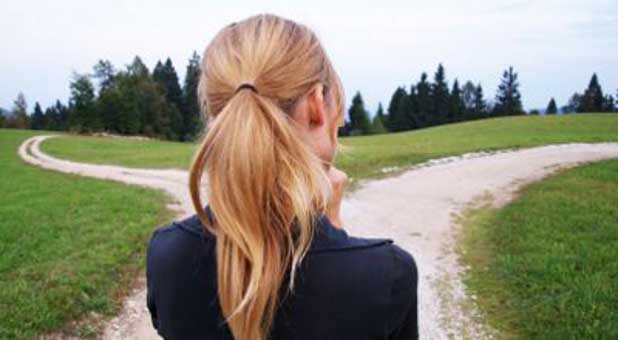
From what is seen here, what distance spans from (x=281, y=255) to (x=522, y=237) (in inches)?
265

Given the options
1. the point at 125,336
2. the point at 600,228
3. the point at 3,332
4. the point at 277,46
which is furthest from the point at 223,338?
Result: the point at 600,228

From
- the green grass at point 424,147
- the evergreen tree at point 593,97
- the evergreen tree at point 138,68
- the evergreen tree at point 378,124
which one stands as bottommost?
the green grass at point 424,147

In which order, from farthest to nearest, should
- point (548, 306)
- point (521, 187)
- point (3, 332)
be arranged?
point (521, 187) < point (548, 306) < point (3, 332)

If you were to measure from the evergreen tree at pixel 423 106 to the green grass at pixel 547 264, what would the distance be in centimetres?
5765

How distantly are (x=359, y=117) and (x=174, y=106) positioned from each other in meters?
26.1

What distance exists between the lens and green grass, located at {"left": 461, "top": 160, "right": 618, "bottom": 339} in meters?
4.46

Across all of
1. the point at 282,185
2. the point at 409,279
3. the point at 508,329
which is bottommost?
the point at 508,329

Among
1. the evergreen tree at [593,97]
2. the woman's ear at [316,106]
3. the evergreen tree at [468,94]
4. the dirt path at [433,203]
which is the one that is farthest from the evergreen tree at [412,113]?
the woman's ear at [316,106]

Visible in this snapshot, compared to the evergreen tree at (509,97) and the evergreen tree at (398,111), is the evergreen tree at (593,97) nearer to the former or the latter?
the evergreen tree at (509,97)

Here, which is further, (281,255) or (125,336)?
(125,336)

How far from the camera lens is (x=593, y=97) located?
68.7 metres

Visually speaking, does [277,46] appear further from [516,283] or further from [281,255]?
[516,283]

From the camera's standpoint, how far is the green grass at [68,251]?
4.82 meters

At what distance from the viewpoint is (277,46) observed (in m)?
1.32
